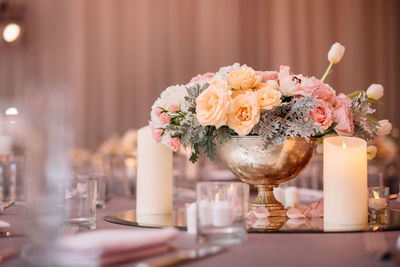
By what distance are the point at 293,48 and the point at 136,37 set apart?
7.41 feet

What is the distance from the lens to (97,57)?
7.69m

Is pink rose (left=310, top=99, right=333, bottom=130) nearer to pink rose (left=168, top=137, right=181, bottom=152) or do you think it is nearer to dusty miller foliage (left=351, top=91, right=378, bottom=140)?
dusty miller foliage (left=351, top=91, right=378, bottom=140)

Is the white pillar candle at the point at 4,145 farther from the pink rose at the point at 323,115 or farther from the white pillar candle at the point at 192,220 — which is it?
the pink rose at the point at 323,115

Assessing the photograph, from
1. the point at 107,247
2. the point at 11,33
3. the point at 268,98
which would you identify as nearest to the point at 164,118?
the point at 268,98

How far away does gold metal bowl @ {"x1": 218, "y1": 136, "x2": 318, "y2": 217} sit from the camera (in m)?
1.27

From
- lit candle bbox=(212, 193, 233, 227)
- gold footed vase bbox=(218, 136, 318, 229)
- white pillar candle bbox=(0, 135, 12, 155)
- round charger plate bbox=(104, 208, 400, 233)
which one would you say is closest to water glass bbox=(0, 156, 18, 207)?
white pillar candle bbox=(0, 135, 12, 155)

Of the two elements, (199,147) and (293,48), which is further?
(293,48)

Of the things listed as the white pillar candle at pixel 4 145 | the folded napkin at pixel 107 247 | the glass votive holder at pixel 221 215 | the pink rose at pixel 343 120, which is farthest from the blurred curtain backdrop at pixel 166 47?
the folded napkin at pixel 107 247

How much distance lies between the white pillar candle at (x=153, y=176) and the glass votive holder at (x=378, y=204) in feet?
1.68

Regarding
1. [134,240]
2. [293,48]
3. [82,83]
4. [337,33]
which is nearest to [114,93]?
[82,83]

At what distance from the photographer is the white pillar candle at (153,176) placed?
1.43 meters

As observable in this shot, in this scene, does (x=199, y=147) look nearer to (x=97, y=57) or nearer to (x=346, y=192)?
(x=346, y=192)

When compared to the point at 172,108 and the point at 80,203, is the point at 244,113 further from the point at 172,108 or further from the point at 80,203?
the point at 80,203

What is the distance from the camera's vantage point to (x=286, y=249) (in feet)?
2.89
